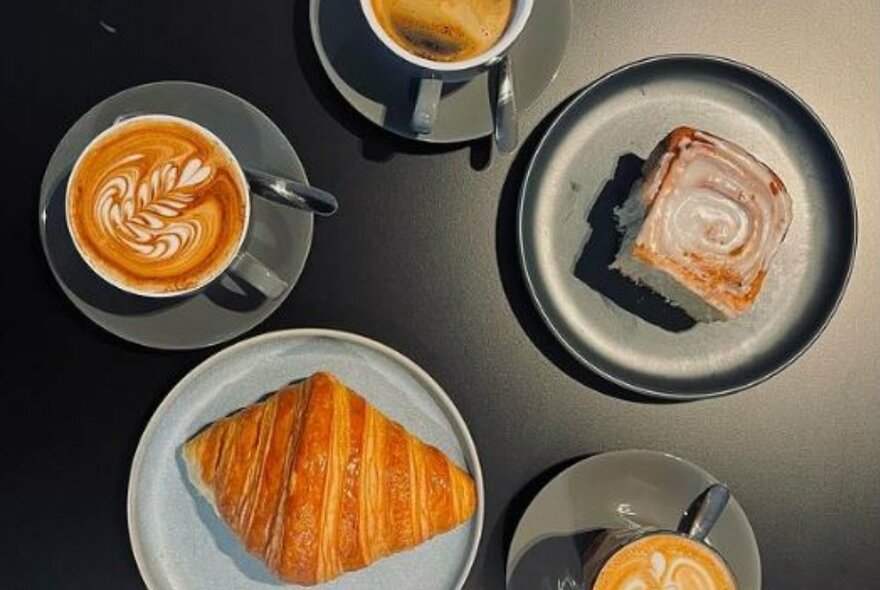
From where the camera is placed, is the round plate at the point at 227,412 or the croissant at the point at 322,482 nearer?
the croissant at the point at 322,482

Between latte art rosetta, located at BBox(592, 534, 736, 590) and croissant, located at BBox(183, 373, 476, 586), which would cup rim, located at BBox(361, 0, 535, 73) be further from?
latte art rosetta, located at BBox(592, 534, 736, 590)

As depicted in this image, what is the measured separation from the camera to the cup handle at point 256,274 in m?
1.16

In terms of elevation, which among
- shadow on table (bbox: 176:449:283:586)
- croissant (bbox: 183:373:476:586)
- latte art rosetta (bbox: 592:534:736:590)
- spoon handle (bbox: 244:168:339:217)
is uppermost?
spoon handle (bbox: 244:168:339:217)

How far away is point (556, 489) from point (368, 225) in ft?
1.28

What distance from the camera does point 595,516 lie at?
126 centimetres

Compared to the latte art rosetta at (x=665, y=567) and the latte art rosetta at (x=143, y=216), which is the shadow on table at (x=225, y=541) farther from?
the latte art rosetta at (x=665, y=567)

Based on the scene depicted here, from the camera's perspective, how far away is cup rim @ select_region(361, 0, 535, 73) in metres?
1.14

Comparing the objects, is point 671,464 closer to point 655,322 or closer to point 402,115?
point 655,322

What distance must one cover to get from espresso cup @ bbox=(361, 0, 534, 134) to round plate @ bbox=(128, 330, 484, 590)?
0.27 metres

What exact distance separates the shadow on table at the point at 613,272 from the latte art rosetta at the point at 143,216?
48cm

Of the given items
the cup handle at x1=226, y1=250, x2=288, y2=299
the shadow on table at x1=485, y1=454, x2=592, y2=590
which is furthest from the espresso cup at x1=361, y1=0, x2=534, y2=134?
the shadow on table at x1=485, y1=454, x2=592, y2=590

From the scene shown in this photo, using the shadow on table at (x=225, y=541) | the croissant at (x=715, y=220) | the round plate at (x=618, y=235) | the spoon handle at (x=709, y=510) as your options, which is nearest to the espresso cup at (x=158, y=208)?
the shadow on table at (x=225, y=541)

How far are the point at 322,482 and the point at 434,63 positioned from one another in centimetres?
46

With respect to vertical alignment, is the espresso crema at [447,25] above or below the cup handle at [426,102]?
above
